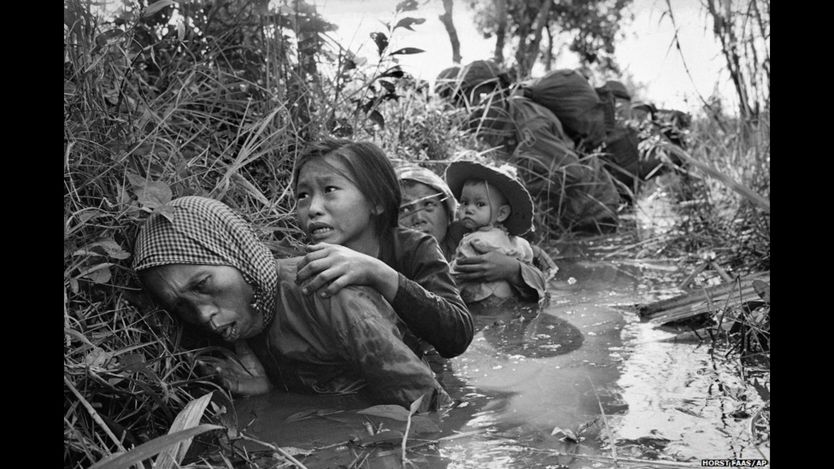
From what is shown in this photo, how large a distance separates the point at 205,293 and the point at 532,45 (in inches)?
251

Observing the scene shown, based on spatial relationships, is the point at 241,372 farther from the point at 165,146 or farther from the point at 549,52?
the point at 549,52

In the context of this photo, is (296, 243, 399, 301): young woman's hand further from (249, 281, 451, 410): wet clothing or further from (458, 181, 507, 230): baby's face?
(458, 181, 507, 230): baby's face

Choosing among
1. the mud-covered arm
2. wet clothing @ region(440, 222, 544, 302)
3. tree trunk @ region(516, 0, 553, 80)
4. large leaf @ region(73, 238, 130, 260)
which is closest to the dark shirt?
the mud-covered arm

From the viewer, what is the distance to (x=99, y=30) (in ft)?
9.25

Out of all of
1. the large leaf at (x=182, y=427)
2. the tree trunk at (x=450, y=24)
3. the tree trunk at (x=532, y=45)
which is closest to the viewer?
the large leaf at (x=182, y=427)

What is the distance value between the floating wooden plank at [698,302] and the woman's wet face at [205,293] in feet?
6.70

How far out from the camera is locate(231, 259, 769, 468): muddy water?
2.04 meters

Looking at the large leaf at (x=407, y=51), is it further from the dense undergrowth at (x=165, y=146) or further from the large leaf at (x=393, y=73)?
the large leaf at (x=393, y=73)

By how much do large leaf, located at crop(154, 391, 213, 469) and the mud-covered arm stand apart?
0.64 meters

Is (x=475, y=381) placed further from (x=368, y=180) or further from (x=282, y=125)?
(x=282, y=125)

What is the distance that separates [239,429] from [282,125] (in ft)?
4.81

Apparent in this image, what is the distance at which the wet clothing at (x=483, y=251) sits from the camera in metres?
3.90

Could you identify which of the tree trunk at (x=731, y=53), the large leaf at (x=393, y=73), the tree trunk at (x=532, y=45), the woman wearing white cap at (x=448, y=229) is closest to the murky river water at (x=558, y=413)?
the woman wearing white cap at (x=448, y=229)
